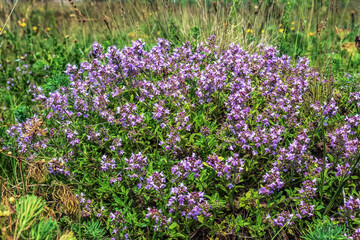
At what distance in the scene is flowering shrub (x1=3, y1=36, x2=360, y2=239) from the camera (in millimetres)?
2859

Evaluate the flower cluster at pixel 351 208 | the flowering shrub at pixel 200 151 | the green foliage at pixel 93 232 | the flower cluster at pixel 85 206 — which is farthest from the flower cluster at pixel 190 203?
the flower cluster at pixel 351 208

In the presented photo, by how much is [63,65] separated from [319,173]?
16.3ft

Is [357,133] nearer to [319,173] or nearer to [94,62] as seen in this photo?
[319,173]

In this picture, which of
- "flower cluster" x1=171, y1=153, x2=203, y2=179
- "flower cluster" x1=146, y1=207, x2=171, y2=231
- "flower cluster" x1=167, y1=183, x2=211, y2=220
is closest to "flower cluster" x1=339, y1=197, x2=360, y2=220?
"flower cluster" x1=167, y1=183, x2=211, y2=220

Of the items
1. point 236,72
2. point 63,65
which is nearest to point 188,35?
point 63,65

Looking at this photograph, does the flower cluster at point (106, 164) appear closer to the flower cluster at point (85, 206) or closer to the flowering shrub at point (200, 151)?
the flowering shrub at point (200, 151)

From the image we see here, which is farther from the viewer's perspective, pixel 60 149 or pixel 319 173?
pixel 60 149

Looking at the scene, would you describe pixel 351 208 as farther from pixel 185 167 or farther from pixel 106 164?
pixel 106 164

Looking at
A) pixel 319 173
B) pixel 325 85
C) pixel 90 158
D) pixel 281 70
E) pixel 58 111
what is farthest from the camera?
pixel 325 85

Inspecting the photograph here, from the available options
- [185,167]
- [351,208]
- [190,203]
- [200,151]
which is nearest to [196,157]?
[200,151]

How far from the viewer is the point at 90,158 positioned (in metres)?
3.47

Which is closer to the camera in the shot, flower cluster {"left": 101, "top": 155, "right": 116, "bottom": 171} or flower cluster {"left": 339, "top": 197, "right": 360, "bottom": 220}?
flower cluster {"left": 339, "top": 197, "right": 360, "bottom": 220}

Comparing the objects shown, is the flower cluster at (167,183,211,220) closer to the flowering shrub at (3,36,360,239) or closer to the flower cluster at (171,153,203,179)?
the flowering shrub at (3,36,360,239)

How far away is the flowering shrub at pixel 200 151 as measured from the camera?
9.38 ft
